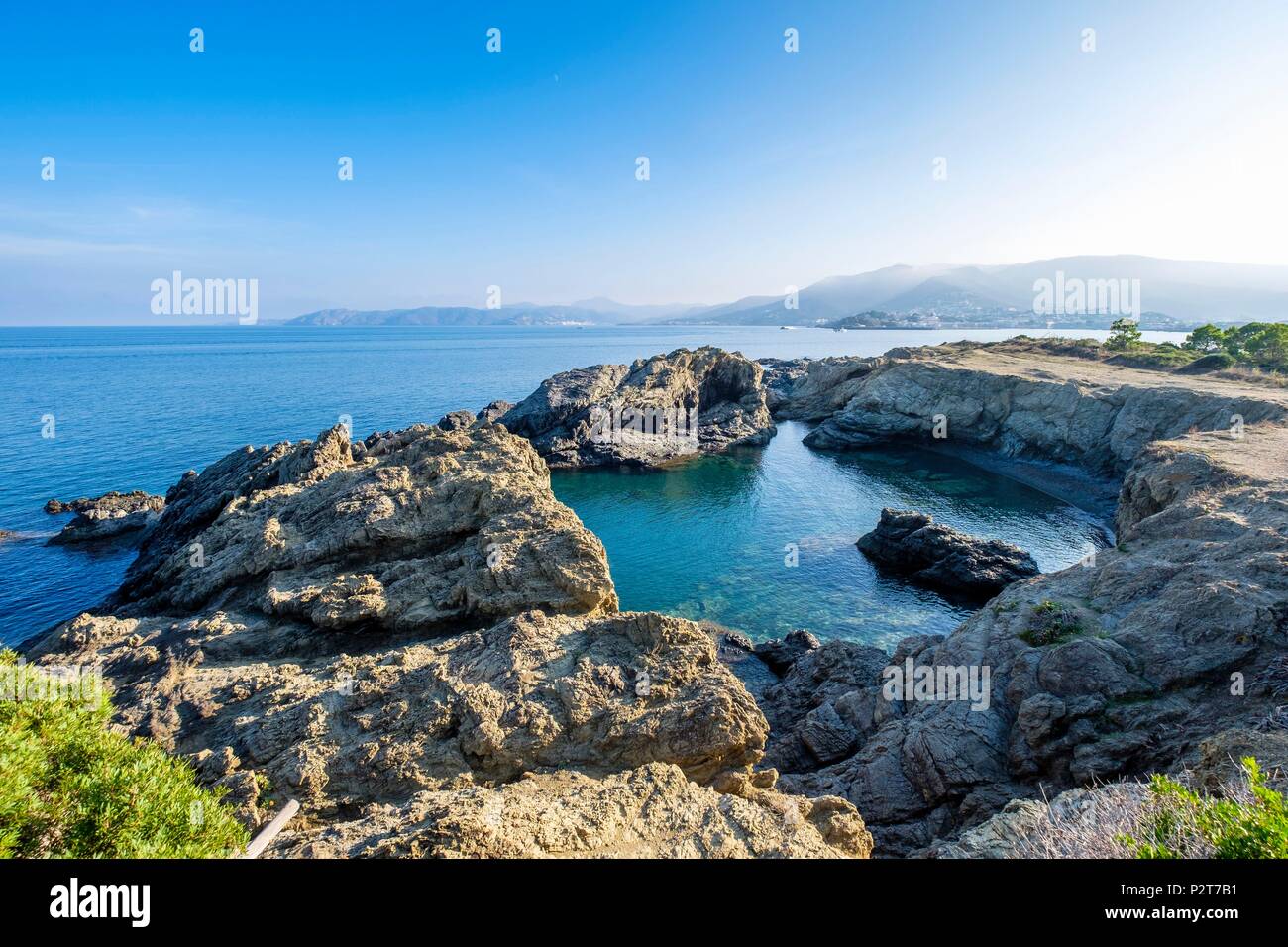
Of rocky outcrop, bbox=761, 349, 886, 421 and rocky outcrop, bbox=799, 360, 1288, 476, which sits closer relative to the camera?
rocky outcrop, bbox=799, 360, 1288, 476

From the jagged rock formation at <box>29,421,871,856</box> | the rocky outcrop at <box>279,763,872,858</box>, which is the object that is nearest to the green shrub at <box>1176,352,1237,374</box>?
the jagged rock formation at <box>29,421,871,856</box>

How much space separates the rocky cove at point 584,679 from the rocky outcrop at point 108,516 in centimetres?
1731

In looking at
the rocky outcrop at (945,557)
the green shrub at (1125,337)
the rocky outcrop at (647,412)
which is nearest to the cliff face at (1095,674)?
the rocky outcrop at (945,557)

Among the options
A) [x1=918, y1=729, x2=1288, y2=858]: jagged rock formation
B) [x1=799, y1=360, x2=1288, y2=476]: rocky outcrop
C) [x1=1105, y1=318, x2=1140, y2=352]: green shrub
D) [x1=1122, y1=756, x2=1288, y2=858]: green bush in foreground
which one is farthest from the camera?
[x1=1105, y1=318, x2=1140, y2=352]: green shrub

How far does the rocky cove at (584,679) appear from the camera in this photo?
10219 millimetres

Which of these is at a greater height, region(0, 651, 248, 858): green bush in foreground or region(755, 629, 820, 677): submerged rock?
region(0, 651, 248, 858): green bush in foreground

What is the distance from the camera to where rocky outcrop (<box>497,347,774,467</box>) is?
65188 mm

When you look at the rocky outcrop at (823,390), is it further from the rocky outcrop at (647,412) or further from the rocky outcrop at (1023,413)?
the rocky outcrop at (647,412)

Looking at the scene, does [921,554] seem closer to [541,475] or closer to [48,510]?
[541,475]

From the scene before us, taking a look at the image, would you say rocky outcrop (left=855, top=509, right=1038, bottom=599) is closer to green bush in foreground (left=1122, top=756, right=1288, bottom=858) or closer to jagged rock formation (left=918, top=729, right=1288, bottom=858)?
jagged rock formation (left=918, top=729, right=1288, bottom=858)

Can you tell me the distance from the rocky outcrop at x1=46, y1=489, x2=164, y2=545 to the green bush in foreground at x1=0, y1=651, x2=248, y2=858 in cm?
4224

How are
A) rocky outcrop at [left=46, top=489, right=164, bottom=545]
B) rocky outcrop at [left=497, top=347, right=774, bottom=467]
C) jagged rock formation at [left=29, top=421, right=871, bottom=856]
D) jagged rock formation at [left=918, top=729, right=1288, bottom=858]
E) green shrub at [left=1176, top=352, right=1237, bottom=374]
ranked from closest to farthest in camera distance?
1. jagged rock formation at [left=918, top=729, right=1288, bottom=858]
2. jagged rock formation at [left=29, top=421, right=871, bottom=856]
3. rocky outcrop at [left=46, top=489, right=164, bottom=545]
4. green shrub at [left=1176, top=352, right=1237, bottom=374]
5. rocky outcrop at [left=497, top=347, right=774, bottom=467]

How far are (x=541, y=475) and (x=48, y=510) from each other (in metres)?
44.6
